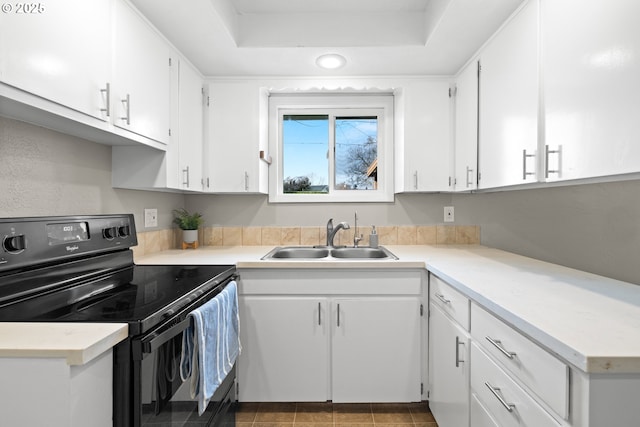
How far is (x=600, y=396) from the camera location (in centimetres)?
69

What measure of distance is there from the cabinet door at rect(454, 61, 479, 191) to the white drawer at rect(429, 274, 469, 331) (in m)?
0.63

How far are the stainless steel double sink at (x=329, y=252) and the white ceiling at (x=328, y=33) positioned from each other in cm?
123

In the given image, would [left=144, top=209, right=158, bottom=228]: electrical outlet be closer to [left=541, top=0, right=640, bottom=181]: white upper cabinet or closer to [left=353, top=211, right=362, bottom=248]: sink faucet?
[left=353, top=211, right=362, bottom=248]: sink faucet

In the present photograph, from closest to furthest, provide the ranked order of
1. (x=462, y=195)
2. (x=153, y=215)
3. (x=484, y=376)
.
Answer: (x=484, y=376)
(x=153, y=215)
(x=462, y=195)

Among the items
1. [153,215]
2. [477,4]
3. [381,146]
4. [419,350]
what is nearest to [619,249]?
[419,350]

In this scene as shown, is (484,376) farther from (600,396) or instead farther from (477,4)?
(477,4)

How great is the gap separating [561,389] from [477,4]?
5.05 ft

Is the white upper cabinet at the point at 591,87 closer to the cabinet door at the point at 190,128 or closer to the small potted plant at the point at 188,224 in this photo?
the cabinet door at the point at 190,128

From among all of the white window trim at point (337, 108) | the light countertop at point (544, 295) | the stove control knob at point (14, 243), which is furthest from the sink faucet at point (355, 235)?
the stove control knob at point (14, 243)

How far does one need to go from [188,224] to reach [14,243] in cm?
130

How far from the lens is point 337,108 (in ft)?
8.36

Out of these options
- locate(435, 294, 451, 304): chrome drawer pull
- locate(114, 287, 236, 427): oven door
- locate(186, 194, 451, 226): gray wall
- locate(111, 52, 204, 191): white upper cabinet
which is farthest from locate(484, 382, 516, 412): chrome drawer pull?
locate(111, 52, 204, 191): white upper cabinet

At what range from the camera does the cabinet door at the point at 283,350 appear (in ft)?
6.06

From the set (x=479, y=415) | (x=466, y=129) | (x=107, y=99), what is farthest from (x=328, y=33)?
(x=479, y=415)
